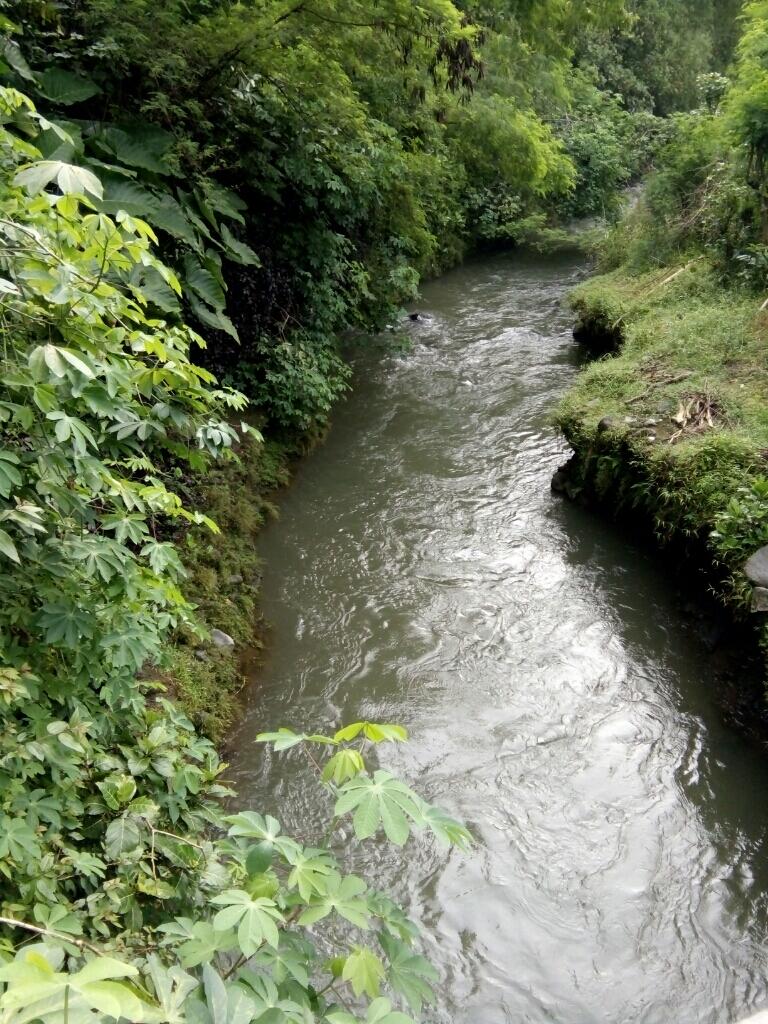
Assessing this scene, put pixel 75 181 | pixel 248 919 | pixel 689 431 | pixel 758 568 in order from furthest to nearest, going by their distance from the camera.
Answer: pixel 689 431, pixel 758 568, pixel 75 181, pixel 248 919

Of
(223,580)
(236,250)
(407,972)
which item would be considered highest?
(236,250)

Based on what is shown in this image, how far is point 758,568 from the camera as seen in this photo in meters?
4.28

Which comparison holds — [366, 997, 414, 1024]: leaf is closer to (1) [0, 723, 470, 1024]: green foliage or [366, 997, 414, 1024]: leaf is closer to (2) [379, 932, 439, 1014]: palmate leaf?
(1) [0, 723, 470, 1024]: green foliage

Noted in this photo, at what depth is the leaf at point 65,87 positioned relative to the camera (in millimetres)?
4945

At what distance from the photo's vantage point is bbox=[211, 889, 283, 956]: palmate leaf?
4.53 ft

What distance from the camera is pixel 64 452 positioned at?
2.18 m

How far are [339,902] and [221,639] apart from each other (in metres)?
3.22

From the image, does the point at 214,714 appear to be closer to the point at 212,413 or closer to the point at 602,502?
the point at 212,413

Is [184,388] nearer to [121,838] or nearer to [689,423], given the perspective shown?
[121,838]

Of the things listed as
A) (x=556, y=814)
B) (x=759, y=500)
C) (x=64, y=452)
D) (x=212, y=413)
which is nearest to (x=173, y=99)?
(x=212, y=413)

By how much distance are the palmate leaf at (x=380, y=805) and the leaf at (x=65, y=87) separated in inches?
214

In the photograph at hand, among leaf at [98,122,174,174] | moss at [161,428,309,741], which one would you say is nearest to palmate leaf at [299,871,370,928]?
moss at [161,428,309,741]

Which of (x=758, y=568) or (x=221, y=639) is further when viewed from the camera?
(x=221, y=639)

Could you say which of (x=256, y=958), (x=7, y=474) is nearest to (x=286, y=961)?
(x=256, y=958)
